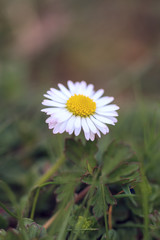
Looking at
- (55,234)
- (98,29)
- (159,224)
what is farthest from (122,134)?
(98,29)

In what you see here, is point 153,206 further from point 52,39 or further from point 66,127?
point 52,39

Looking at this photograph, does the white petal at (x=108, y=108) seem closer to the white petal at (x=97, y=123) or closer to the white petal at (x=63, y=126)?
the white petal at (x=97, y=123)

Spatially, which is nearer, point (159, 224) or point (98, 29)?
point (159, 224)

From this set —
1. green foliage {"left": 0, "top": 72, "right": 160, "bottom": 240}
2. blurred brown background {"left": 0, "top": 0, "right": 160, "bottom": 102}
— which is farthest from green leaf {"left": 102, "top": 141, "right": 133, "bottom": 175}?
blurred brown background {"left": 0, "top": 0, "right": 160, "bottom": 102}

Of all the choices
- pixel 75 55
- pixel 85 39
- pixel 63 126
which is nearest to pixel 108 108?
pixel 63 126

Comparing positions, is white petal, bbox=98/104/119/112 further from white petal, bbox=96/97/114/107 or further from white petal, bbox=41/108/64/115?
white petal, bbox=41/108/64/115

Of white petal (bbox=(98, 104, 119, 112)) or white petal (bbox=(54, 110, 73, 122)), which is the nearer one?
white petal (bbox=(54, 110, 73, 122))
